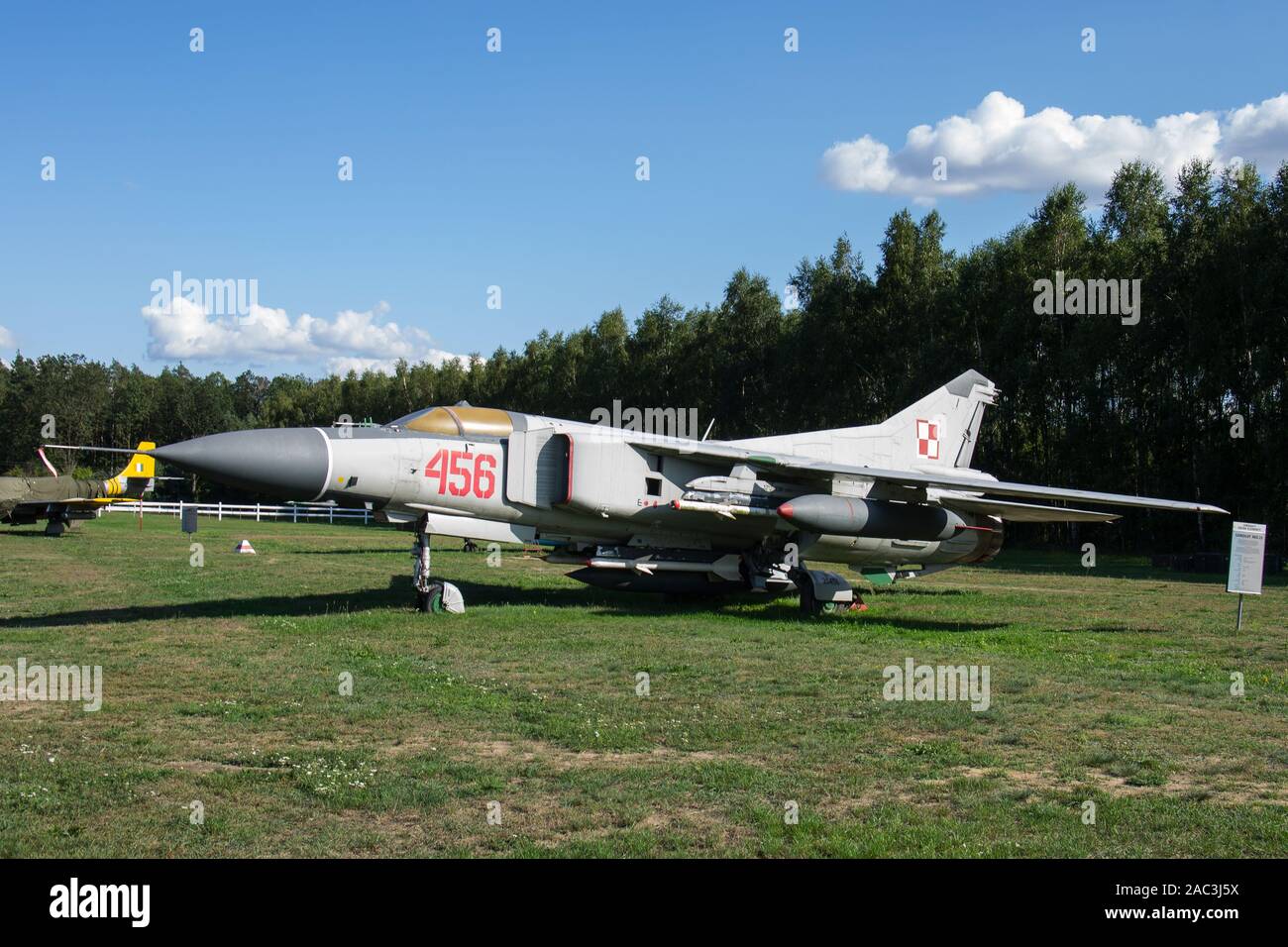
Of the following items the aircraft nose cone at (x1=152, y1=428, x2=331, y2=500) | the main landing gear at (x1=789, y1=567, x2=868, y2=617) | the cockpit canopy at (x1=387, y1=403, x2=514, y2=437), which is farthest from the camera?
the main landing gear at (x1=789, y1=567, x2=868, y2=617)

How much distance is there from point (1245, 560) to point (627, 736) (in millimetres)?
10535

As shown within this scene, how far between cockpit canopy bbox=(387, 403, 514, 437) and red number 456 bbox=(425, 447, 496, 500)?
0.31 meters

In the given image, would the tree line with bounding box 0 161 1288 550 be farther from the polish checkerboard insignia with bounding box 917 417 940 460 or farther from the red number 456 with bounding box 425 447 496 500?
the red number 456 with bounding box 425 447 496 500

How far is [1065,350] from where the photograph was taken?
35719mm

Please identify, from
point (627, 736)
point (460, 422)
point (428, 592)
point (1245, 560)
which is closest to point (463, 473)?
point (460, 422)

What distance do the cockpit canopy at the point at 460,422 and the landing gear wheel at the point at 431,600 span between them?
2.33 m

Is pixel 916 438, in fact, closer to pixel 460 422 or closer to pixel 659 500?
pixel 659 500

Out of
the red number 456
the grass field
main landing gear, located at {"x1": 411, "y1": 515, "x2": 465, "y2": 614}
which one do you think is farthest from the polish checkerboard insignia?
main landing gear, located at {"x1": 411, "y1": 515, "x2": 465, "y2": 614}

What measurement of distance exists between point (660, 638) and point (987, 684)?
4.03 meters

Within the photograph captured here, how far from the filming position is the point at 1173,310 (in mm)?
33625

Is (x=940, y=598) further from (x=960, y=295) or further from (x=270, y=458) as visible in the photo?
(x=960, y=295)

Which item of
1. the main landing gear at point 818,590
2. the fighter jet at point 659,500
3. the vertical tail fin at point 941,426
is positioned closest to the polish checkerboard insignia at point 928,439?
the vertical tail fin at point 941,426

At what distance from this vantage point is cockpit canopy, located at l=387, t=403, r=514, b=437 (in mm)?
13156
